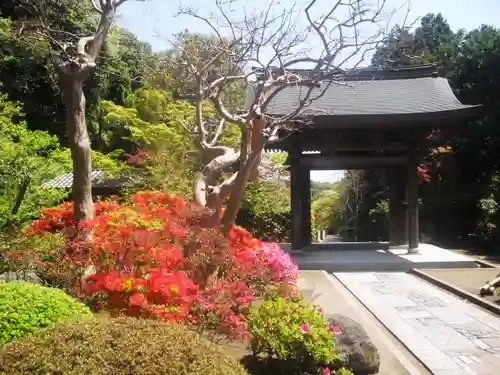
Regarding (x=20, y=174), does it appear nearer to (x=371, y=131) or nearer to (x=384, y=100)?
(x=371, y=131)

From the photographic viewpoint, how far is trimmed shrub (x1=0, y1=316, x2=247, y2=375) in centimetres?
264

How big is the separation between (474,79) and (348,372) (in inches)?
758

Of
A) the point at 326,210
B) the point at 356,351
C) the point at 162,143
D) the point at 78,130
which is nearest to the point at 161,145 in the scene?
the point at 162,143

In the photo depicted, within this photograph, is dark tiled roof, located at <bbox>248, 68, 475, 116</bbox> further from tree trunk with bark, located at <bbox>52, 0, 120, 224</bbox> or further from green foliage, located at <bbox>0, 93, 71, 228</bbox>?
tree trunk with bark, located at <bbox>52, 0, 120, 224</bbox>

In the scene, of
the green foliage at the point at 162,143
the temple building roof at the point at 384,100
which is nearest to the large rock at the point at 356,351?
the temple building roof at the point at 384,100

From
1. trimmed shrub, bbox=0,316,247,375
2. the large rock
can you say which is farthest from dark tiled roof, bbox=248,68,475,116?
trimmed shrub, bbox=0,316,247,375

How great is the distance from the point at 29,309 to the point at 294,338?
2093 millimetres

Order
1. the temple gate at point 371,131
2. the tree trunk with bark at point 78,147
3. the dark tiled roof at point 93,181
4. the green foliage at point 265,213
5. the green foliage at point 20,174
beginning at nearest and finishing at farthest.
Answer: the tree trunk with bark at point 78,147
the green foliage at point 20,174
the temple gate at point 371,131
the green foliage at point 265,213
the dark tiled roof at point 93,181

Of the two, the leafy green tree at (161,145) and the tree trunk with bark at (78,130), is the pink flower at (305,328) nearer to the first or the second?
the tree trunk with bark at (78,130)

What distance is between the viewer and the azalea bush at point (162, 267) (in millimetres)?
4184

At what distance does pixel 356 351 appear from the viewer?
459 cm

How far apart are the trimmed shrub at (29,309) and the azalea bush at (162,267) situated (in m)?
0.63

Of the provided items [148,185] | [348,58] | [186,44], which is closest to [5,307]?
[348,58]

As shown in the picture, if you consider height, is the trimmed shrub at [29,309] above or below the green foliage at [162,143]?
below
